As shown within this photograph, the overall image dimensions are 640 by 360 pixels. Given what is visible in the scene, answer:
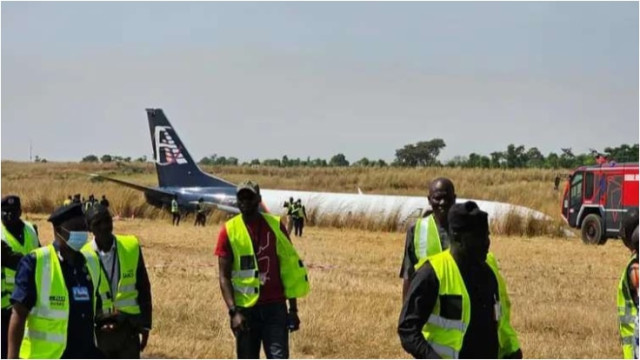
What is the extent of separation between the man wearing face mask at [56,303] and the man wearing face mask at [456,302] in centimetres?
195

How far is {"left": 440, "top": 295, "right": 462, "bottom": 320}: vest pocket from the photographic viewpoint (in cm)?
436

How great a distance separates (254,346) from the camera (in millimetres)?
6867

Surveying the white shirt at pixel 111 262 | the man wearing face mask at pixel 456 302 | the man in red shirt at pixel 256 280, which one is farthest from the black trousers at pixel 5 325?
the man wearing face mask at pixel 456 302

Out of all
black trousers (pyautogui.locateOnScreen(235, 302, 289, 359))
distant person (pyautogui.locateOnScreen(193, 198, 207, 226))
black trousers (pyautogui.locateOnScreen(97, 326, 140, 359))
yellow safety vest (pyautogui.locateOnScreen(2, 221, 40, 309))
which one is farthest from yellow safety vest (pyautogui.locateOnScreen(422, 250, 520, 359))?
distant person (pyautogui.locateOnScreen(193, 198, 207, 226))

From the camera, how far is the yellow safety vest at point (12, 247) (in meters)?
6.91

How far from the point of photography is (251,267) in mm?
6895

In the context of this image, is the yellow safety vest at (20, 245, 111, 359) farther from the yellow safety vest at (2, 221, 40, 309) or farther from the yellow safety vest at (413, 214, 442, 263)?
the yellow safety vest at (413, 214, 442, 263)

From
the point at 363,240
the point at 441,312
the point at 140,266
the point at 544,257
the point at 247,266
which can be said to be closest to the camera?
the point at 441,312

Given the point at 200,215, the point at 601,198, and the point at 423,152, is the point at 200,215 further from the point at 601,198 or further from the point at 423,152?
the point at 423,152

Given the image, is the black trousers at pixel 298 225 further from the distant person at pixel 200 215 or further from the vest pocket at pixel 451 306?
the vest pocket at pixel 451 306

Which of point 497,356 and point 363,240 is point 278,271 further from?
point 363,240

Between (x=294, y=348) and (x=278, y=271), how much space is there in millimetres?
3290

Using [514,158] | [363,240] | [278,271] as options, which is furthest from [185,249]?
[514,158]

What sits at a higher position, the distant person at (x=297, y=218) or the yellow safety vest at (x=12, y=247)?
the yellow safety vest at (x=12, y=247)
